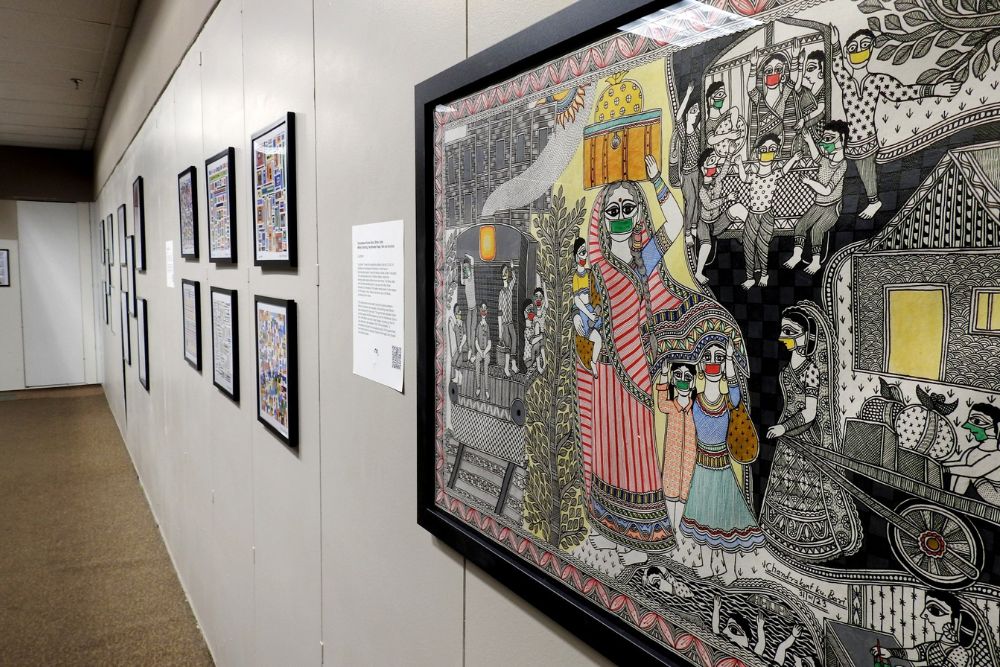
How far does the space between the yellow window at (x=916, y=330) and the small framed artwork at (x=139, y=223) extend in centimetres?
471

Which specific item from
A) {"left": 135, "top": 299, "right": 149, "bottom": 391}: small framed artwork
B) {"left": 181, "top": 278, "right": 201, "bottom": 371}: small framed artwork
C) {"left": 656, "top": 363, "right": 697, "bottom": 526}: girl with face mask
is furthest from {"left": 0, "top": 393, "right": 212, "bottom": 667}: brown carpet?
{"left": 656, "top": 363, "right": 697, "bottom": 526}: girl with face mask

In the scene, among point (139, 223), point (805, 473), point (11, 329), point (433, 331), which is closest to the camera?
point (805, 473)

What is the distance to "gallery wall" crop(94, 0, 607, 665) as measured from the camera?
3.42ft

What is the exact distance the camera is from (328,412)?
1.54 meters

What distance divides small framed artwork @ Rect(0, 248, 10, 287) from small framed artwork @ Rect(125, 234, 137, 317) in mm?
4541

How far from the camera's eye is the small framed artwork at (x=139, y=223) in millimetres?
4367

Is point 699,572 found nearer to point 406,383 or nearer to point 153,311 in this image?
point 406,383

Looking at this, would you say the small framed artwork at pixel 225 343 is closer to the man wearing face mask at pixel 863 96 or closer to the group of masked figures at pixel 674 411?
the group of masked figures at pixel 674 411

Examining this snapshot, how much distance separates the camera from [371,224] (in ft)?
4.17

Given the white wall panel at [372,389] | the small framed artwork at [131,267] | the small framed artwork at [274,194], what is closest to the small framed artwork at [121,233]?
the small framed artwork at [131,267]

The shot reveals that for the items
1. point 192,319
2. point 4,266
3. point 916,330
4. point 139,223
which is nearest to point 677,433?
point 916,330

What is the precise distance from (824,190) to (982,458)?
212mm

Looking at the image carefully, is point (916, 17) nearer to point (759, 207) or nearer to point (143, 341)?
point (759, 207)

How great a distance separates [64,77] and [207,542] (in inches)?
179
